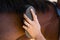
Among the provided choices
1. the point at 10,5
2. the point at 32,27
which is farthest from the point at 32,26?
the point at 10,5

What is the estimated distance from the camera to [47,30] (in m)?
0.70

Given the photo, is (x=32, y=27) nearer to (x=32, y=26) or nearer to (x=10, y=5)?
(x=32, y=26)

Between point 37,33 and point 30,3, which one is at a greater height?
point 30,3

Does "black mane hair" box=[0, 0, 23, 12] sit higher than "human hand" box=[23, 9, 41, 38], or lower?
higher

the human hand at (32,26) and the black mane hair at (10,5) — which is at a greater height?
the black mane hair at (10,5)

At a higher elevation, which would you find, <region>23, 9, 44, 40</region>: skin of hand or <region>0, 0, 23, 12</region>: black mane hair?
<region>0, 0, 23, 12</region>: black mane hair

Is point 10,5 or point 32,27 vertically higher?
point 10,5

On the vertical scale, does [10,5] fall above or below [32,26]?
above

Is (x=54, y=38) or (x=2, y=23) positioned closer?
(x=2, y=23)

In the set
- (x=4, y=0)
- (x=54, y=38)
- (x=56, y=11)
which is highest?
(x=4, y=0)

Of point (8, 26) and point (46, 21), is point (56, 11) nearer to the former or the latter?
point (46, 21)

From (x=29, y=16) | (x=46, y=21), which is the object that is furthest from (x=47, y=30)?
(x=29, y=16)

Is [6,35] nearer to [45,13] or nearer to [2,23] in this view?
[2,23]

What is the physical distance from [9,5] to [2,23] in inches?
3.2
